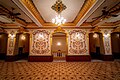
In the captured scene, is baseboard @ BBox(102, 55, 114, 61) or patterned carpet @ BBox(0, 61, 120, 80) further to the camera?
baseboard @ BBox(102, 55, 114, 61)

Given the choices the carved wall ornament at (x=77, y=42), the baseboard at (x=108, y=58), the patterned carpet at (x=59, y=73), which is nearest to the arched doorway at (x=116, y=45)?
the baseboard at (x=108, y=58)

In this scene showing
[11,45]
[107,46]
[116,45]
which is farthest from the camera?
[116,45]

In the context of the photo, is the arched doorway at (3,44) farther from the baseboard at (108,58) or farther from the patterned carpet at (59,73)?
Result: the baseboard at (108,58)

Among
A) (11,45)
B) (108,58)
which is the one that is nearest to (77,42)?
(108,58)

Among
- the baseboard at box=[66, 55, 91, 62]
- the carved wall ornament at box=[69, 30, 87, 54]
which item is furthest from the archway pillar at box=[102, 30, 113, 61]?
the carved wall ornament at box=[69, 30, 87, 54]

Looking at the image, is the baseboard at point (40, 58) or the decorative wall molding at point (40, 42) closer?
the baseboard at point (40, 58)

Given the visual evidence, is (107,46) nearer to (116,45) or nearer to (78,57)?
(116,45)

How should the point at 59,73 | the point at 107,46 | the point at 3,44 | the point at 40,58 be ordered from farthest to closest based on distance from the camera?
1. the point at 3,44
2. the point at 107,46
3. the point at 40,58
4. the point at 59,73

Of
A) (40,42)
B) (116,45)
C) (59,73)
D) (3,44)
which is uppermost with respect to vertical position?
(40,42)

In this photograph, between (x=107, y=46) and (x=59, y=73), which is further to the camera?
(x=107, y=46)

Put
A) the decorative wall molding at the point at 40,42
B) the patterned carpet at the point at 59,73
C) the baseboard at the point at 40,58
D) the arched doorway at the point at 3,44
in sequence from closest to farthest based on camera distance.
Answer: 1. the patterned carpet at the point at 59,73
2. the baseboard at the point at 40,58
3. the decorative wall molding at the point at 40,42
4. the arched doorway at the point at 3,44

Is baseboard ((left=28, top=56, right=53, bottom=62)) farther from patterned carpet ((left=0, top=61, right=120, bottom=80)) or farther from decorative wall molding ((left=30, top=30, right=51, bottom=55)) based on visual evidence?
patterned carpet ((left=0, top=61, right=120, bottom=80))

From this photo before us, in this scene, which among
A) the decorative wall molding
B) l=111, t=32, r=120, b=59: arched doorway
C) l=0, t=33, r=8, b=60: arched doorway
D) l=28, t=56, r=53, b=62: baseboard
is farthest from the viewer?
l=111, t=32, r=120, b=59: arched doorway

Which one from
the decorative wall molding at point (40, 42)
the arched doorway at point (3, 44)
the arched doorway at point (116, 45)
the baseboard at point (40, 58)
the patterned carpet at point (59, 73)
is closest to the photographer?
the patterned carpet at point (59, 73)
